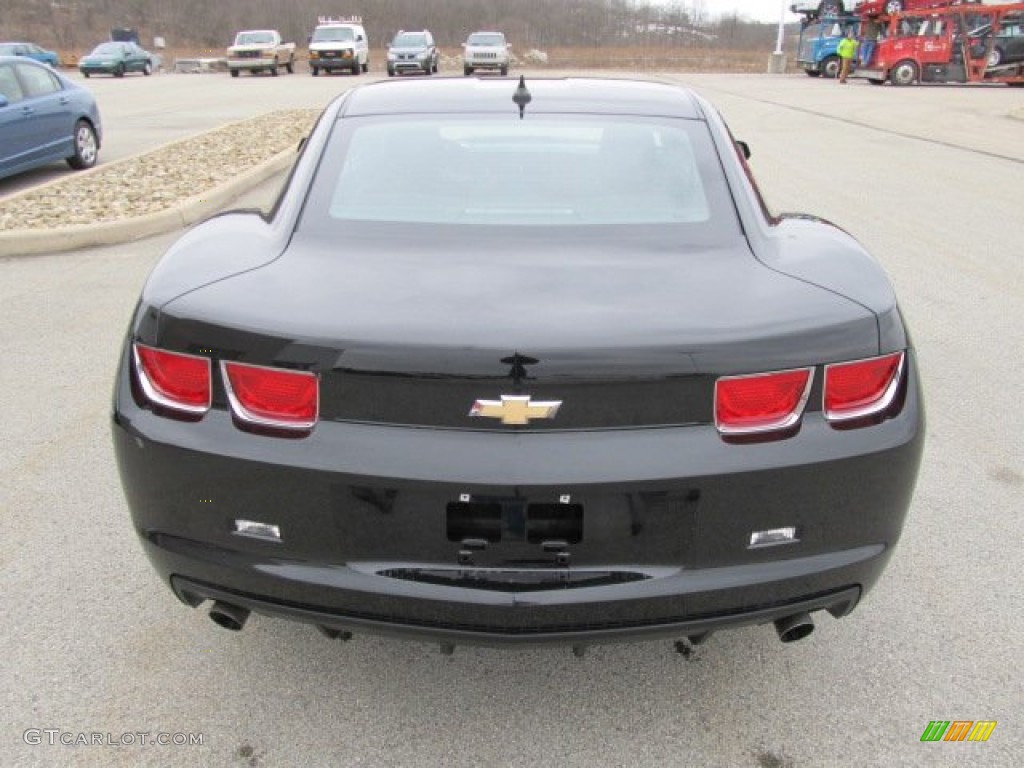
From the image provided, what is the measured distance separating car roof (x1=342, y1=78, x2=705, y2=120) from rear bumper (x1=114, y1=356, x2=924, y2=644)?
151cm

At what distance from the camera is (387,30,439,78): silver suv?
116ft

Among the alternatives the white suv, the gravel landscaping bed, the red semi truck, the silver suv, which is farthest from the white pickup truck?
the gravel landscaping bed

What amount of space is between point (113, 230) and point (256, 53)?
34026 mm

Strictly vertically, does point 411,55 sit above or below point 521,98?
below

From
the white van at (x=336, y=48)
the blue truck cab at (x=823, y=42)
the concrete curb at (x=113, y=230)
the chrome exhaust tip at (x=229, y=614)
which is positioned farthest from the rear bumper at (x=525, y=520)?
the blue truck cab at (x=823, y=42)

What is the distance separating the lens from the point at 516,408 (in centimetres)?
188

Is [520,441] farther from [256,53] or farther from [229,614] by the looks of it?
[256,53]

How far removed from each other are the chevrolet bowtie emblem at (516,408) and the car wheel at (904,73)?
3587cm

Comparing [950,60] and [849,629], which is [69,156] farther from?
[950,60]

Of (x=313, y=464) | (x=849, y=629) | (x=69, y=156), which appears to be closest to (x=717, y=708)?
(x=849, y=629)

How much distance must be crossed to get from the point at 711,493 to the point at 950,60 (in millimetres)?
36348

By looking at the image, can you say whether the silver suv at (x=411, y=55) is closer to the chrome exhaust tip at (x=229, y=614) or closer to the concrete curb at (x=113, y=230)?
the concrete curb at (x=113, y=230)

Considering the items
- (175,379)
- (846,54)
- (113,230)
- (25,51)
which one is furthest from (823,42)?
(175,379)

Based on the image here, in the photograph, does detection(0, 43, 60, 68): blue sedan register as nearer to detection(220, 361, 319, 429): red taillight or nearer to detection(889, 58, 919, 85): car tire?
detection(889, 58, 919, 85): car tire
